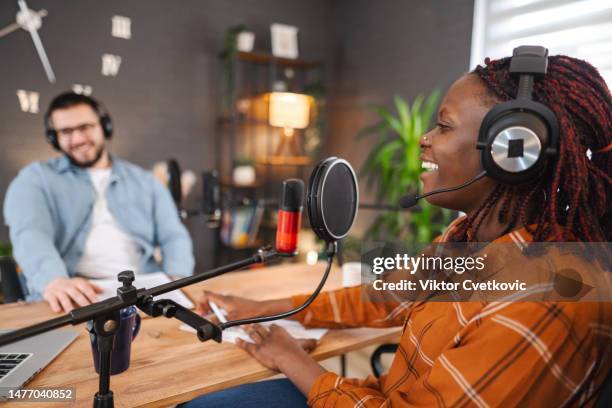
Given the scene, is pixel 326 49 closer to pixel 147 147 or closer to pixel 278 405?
pixel 147 147

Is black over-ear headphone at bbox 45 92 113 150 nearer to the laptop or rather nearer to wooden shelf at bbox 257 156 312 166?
the laptop

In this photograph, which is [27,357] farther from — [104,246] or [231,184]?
[231,184]

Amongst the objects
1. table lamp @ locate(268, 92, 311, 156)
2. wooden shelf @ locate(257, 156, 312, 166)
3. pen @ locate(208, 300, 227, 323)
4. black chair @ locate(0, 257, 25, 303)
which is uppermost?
table lamp @ locate(268, 92, 311, 156)

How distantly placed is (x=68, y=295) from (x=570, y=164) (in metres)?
1.21

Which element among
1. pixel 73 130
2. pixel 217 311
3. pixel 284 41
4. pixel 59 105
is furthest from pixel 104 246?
pixel 284 41

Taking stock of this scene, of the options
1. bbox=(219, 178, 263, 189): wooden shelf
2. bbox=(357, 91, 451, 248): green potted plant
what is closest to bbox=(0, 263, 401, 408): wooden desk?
bbox=(357, 91, 451, 248): green potted plant

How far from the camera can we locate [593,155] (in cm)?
73

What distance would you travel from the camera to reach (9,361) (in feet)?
2.71

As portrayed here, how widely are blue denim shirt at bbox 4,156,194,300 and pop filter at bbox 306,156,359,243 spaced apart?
1.09 meters

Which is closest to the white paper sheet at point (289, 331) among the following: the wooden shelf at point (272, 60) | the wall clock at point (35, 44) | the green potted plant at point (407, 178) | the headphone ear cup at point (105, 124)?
the headphone ear cup at point (105, 124)

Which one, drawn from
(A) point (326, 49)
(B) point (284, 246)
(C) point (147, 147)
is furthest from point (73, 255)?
(A) point (326, 49)

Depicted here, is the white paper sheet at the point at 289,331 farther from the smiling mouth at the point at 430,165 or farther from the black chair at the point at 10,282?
the black chair at the point at 10,282

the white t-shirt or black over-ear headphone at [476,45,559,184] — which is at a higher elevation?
black over-ear headphone at [476,45,559,184]

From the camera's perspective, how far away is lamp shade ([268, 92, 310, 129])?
3.32 meters
